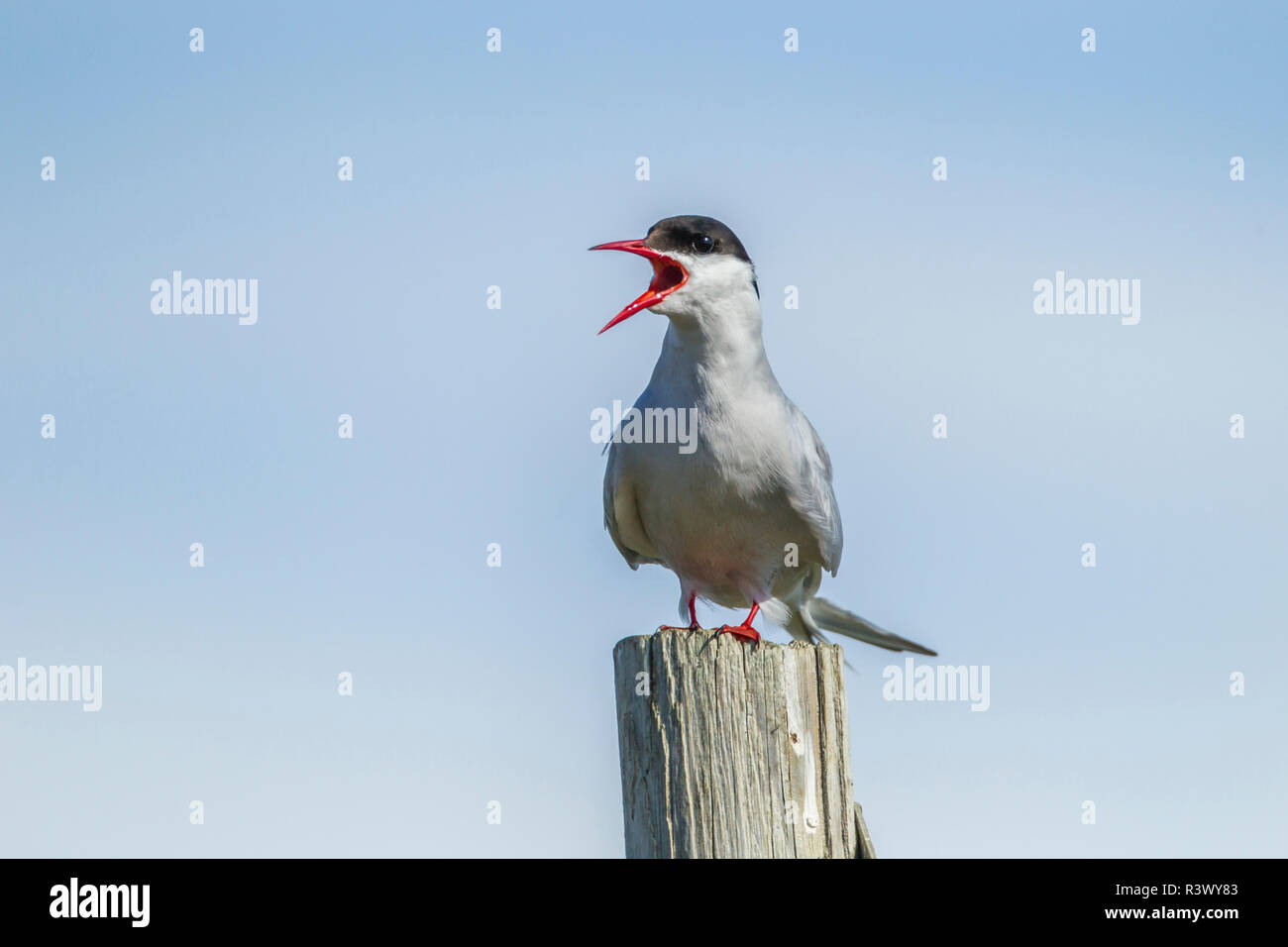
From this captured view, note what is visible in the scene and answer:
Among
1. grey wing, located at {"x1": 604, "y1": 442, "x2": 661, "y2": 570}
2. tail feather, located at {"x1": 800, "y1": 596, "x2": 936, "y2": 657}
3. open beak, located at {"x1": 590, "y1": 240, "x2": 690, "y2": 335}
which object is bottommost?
tail feather, located at {"x1": 800, "y1": 596, "x2": 936, "y2": 657}

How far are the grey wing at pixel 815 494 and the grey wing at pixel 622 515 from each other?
69cm

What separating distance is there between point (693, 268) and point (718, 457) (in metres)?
0.79

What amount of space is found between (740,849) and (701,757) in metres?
0.25

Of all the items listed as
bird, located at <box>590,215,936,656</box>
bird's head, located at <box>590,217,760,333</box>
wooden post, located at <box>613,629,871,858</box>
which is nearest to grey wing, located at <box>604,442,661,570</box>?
bird, located at <box>590,215,936,656</box>

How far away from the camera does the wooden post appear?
3721 mm

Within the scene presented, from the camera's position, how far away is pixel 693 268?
18.9 feet

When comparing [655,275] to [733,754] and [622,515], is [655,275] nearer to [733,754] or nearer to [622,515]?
[622,515]

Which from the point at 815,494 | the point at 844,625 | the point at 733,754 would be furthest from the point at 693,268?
the point at 733,754

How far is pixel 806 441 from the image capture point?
19.3 feet

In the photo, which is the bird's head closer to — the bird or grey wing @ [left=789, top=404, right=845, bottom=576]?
the bird
